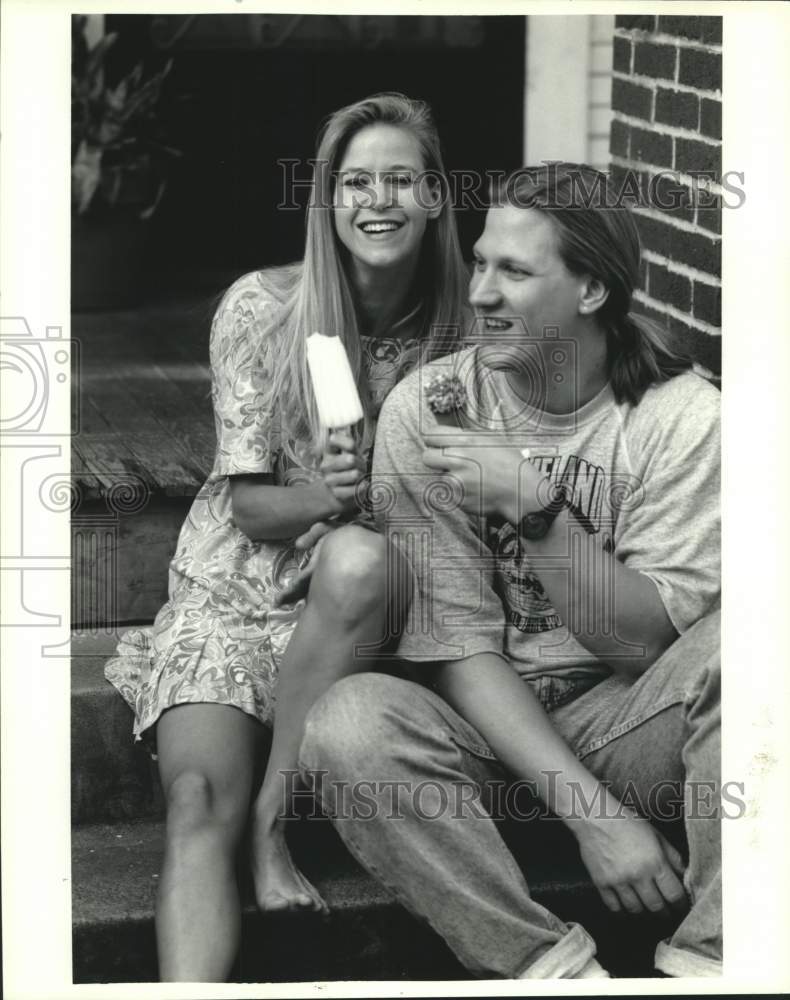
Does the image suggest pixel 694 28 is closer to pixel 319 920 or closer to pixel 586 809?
pixel 586 809

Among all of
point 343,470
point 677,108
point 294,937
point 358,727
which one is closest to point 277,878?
point 294,937

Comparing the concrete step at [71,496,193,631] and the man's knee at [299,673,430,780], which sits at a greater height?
the concrete step at [71,496,193,631]

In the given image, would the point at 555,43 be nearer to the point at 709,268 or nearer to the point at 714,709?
the point at 709,268

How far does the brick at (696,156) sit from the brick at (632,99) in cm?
21

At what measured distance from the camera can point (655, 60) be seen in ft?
11.2

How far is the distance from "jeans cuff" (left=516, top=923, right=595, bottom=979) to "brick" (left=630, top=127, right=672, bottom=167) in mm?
1698

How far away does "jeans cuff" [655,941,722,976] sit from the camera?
8.46 ft

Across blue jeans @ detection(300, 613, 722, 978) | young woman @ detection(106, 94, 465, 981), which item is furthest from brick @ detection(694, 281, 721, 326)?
blue jeans @ detection(300, 613, 722, 978)

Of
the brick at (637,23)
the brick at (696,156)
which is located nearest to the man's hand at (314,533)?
the brick at (696,156)

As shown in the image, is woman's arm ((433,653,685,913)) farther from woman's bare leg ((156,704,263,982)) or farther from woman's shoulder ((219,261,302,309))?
woman's shoulder ((219,261,302,309))

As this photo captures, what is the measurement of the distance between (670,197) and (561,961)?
1.66 metres

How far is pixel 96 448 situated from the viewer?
3.45 metres

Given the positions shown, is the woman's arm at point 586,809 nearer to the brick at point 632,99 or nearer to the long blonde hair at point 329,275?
the long blonde hair at point 329,275
